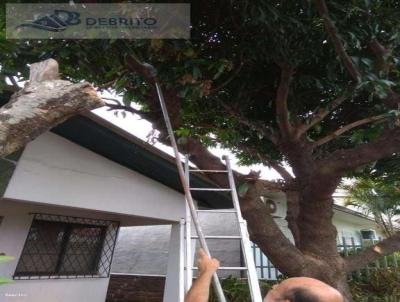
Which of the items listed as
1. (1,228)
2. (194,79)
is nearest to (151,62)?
(194,79)

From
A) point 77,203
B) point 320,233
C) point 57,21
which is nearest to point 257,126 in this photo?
point 320,233

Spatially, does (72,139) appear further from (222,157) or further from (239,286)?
(239,286)

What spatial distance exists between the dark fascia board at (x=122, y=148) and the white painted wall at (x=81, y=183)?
11 centimetres

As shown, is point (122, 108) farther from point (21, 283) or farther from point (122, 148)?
point (21, 283)

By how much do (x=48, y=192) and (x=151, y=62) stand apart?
2000 millimetres

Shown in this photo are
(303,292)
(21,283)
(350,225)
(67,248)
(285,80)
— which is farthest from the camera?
(350,225)

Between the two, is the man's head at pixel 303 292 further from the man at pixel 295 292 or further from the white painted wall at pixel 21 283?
the white painted wall at pixel 21 283

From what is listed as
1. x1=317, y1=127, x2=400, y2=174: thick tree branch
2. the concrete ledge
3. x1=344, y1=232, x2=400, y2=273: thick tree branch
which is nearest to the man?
x1=317, y1=127, x2=400, y2=174: thick tree branch

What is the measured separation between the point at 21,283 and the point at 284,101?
459cm

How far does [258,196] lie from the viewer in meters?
4.29

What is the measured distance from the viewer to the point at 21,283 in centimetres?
455

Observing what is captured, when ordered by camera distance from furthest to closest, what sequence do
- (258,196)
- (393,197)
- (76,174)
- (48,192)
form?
(393,197), (258,196), (76,174), (48,192)

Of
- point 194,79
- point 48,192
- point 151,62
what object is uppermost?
point 151,62

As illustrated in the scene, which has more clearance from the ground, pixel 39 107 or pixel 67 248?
pixel 39 107
